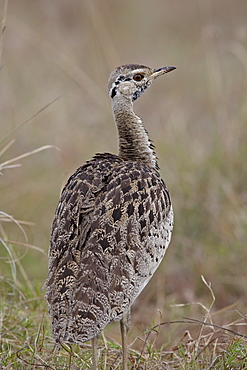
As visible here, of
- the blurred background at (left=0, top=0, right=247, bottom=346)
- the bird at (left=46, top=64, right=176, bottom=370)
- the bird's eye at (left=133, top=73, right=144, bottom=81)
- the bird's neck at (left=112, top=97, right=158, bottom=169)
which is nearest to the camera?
the bird at (left=46, top=64, right=176, bottom=370)

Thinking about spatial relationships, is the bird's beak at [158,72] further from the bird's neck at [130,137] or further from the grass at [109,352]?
the grass at [109,352]

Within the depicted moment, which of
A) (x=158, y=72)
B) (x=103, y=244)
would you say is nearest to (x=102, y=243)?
(x=103, y=244)

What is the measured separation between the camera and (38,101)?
9398mm

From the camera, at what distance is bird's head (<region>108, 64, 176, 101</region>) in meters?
4.22

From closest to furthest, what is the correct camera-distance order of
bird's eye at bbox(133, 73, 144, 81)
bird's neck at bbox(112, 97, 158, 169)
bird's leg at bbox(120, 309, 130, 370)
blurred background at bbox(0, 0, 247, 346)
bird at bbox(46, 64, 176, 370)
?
bird at bbox(46, 64, 176, 370), bird's leg at bbox(120, 309, 130, 370), bird's neck at bbox(112, 97, 158, 169), bird's eye at bbox(133, 73, 144, 81), blurred background at bbox(0, 0, 247, 346)

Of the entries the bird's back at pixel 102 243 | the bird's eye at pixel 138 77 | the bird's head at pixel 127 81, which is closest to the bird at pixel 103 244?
the bird's back at pixel 102 243

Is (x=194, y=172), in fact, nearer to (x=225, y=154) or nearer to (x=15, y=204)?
(x=225, y=154)

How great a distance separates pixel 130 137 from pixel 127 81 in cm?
36

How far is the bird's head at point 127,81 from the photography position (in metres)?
4.22

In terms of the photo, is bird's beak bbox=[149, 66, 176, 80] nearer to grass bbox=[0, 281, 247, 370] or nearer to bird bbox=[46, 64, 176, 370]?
bird bbox=[46, 64, 176, 370]

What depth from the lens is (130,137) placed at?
165 inches

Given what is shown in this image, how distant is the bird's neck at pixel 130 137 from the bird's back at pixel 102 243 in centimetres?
27

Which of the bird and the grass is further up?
the bird

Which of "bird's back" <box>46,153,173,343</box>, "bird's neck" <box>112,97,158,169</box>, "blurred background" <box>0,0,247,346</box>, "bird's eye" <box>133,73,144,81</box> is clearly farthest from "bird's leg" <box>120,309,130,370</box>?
"bird's eye" <box>133,73,144,81</box>
